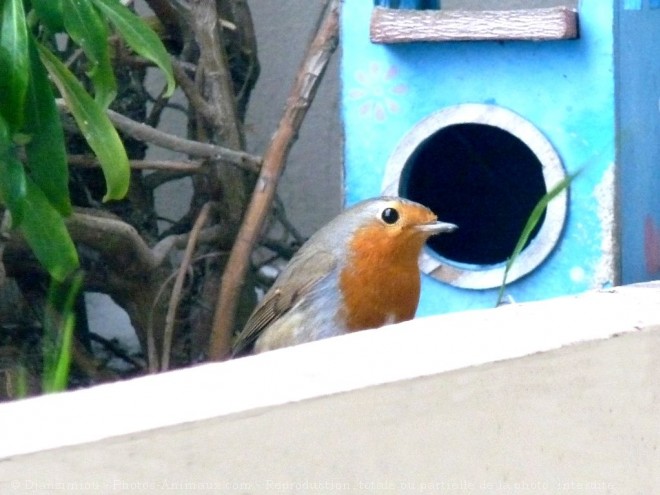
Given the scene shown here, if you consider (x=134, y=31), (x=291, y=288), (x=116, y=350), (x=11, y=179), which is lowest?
(x=116, y=350)

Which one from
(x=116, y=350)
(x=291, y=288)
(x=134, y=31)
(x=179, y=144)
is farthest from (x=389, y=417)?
(x=116, y=350)

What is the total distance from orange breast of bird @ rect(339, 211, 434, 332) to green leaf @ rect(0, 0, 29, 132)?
686 millimetres

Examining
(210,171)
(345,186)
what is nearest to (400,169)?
(345,186)

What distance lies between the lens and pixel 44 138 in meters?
1.56

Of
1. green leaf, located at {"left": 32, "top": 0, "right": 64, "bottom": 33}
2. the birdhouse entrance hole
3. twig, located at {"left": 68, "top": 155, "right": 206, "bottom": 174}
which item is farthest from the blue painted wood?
green leaf, located at {"left": 32, "top": 0, "right": 64, "bottom": 33}

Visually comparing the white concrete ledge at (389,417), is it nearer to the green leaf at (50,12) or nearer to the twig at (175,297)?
the green leaf at (50,12)

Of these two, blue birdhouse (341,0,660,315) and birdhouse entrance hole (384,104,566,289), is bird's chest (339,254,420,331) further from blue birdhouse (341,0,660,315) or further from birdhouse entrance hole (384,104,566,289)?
birdhouse entrance hole (384,104,566,289)

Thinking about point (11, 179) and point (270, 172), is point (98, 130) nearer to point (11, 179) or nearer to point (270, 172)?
point (11, 179)

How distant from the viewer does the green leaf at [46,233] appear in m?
1.56

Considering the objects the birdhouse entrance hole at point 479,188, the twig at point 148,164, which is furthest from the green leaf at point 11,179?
the birdhouse entrance hole at point 479,188

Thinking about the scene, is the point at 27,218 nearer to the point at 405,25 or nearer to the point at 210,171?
the point at 405,25

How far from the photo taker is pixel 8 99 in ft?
4.66

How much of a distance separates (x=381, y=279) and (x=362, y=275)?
4 cm

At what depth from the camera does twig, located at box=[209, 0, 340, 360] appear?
2268mm
